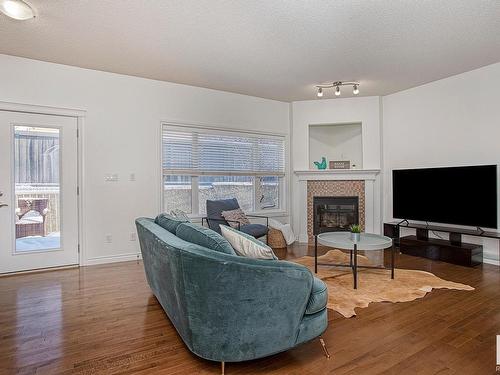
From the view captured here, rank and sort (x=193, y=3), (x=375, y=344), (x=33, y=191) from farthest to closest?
(x=33, y=191) < (x=193, y=3) < (x=375, y=344)

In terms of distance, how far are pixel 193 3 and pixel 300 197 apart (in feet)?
13.3

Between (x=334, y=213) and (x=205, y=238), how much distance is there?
14.8 ft

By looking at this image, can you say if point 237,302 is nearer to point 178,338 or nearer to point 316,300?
point 316,300

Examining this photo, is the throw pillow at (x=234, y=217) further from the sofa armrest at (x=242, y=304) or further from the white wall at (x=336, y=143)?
the sofa armrest at (x=242, y=304)

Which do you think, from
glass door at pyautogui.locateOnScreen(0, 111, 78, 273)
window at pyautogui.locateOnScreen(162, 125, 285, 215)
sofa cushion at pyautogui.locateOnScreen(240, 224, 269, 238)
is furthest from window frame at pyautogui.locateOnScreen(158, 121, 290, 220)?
glass door at pyautogui.locateOnScreen(0, 111, 78, 273)

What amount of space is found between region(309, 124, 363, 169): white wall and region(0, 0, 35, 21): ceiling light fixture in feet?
15.6

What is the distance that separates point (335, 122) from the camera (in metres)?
5.90

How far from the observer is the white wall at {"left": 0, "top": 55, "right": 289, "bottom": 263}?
13.3 feet

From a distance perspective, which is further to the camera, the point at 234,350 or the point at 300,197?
the point at 300,197

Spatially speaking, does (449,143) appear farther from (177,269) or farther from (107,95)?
(107,95)

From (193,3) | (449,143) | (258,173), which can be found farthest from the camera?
(258,173)

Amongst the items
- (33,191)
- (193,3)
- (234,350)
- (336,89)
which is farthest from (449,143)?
(33,191)

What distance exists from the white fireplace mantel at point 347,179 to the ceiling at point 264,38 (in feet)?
5.57

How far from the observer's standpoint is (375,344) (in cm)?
220
